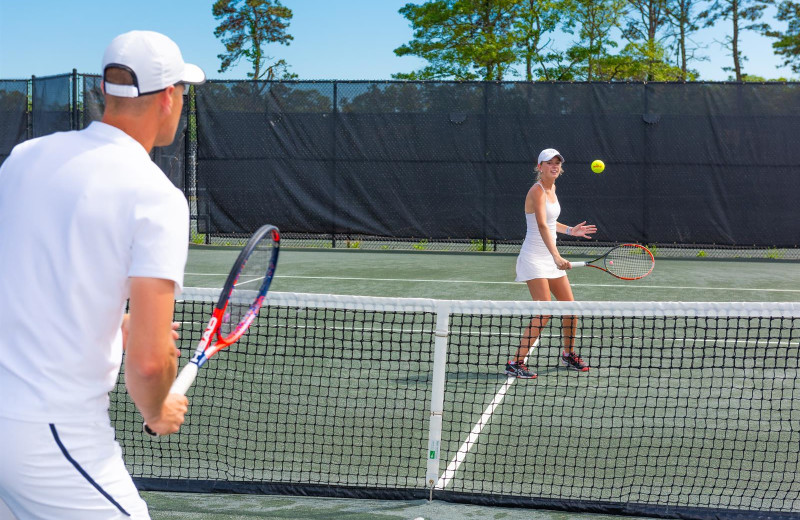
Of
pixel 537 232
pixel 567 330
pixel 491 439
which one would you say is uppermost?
pixel 537 232

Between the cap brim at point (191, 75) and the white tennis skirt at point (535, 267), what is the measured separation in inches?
156

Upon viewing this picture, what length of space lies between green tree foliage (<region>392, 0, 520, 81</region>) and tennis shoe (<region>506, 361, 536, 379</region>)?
79.6 ft

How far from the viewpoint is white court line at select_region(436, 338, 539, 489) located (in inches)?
138

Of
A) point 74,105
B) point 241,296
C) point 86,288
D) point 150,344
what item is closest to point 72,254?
point 86,288

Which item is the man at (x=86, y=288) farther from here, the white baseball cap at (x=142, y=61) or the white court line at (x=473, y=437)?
the white court line at (x=473, y=437)

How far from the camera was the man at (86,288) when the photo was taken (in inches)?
56.7

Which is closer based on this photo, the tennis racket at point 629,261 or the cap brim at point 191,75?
the cap brim at point 191,75

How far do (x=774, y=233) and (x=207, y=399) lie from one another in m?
10.0

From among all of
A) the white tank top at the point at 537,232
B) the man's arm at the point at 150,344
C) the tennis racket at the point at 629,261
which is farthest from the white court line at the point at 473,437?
the tennis racket at the point at 629,261

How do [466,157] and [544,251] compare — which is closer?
[544,251]

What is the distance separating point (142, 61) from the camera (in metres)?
1.55

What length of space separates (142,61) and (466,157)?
11141mm

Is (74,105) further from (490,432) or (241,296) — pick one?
(241,296)

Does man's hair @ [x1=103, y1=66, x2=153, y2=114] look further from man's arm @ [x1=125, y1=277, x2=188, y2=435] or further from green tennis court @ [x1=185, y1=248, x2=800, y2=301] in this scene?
green tennis court @ [x1=185, y1=248, x2=800, y2=301]
